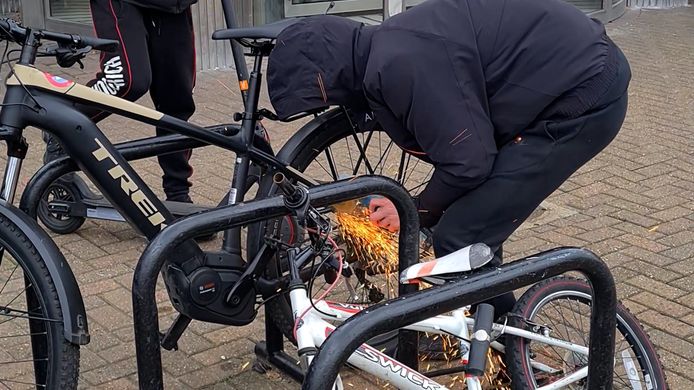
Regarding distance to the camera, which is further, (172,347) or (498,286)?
(172,347)

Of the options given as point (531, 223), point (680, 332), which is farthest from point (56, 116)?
point (531, 223)

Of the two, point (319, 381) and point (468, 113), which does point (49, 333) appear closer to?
point (319, 381)

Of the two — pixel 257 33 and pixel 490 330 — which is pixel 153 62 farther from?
pixel 490 330

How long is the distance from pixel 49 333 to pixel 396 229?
1174mm

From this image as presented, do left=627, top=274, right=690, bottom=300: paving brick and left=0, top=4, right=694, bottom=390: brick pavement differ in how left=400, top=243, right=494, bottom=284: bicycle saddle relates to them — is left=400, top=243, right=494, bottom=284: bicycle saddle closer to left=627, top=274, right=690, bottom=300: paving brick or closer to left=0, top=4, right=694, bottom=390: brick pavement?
left=0, top=4, right=694, bottom=390: brick pavement

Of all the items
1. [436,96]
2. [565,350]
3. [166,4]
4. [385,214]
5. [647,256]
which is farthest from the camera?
[647,256]

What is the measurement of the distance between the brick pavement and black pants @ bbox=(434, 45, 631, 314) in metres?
0.91

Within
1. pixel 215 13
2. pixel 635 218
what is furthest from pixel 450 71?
pixel 215 13

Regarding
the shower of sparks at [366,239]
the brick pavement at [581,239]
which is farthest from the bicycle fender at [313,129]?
the brick pavement at [581,239]

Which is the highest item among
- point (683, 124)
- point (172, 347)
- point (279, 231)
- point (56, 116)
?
point (56, 116)

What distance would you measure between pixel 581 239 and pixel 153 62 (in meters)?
2.32

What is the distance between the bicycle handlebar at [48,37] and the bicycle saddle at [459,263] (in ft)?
4.44

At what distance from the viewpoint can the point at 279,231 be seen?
3383mm

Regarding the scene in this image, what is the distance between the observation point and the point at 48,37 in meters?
3.17
